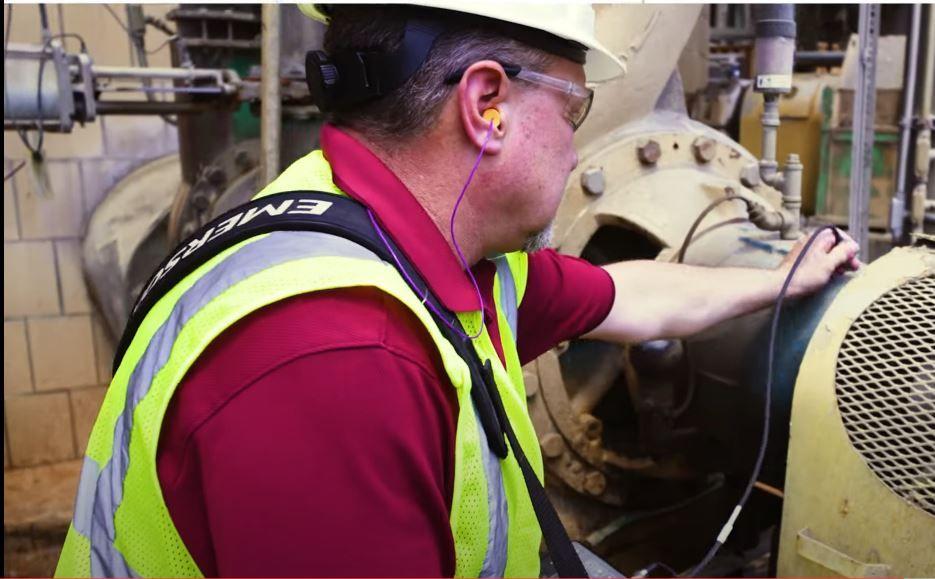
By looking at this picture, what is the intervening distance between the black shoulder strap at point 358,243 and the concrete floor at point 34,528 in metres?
2.79

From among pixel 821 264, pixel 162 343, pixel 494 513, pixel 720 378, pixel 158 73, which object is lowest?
pixel 720 378

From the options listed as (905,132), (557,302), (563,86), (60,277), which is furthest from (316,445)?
(60,277)

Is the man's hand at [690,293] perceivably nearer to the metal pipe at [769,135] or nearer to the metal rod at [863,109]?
the metal pipe at [769,135]

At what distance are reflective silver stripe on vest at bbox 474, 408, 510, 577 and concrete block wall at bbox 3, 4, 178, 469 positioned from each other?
10.6 feet

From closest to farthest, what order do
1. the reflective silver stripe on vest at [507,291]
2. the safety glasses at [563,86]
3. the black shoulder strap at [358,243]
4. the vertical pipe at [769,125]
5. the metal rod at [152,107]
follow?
the black shoulder strap at [358,243], the safety glasses at [563,86], the reflective silver stripe on vest at [507,291], the vertical pipe at [769,125], the metal rod at [152,107]

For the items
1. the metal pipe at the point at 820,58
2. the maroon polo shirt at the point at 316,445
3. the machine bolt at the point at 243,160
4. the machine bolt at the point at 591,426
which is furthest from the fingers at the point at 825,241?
the metal pipe at the point at 820,58

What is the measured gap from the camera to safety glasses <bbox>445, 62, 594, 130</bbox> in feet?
3.49

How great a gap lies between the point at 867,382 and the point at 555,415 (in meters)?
0.76

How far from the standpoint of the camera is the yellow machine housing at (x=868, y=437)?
121 cm

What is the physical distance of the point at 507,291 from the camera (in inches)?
53.1

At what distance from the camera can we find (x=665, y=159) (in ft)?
6.96

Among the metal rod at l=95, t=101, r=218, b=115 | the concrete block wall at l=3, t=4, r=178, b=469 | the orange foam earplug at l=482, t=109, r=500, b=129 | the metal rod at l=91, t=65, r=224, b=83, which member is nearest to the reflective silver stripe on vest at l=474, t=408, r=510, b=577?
the orange foam earplug at l=482, t=109, r=500, b=129

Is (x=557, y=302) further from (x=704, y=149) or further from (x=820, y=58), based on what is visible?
(x=820, y=58)

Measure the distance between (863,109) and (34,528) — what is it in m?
3.29
